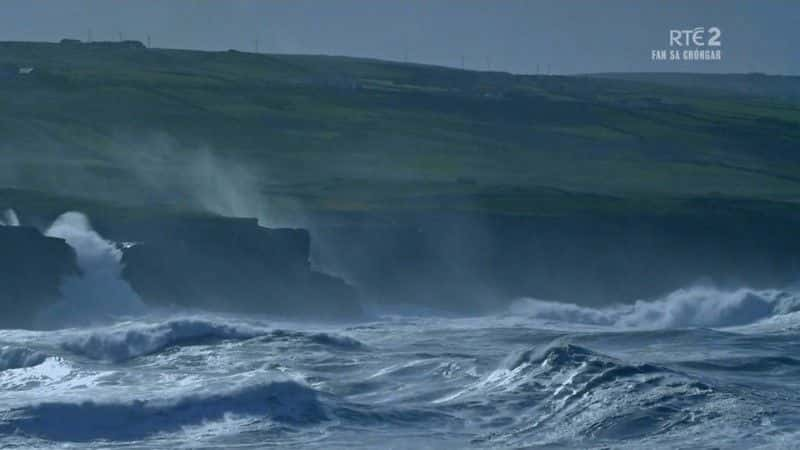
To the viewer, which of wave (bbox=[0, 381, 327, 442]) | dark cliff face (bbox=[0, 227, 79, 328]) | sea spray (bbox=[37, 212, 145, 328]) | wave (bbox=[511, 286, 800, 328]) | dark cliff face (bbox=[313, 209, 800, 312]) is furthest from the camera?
dark cliff face (bbox=[313, 209, 800, 312])

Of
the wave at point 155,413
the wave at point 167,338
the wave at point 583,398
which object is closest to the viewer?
the wave at point 583,398

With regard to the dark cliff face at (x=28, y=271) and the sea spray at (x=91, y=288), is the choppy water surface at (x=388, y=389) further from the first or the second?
the sea spray at (x=91, y=288)

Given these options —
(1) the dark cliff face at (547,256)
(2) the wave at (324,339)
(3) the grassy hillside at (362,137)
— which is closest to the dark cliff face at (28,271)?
(2) the wave at (324,339)

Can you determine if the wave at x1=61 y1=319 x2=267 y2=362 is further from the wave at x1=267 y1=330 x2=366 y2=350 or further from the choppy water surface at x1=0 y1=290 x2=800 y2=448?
the wave at x1=267 y1=330 x2=366 y2=350

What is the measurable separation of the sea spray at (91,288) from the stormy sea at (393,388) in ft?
7.61

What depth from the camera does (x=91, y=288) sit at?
2208 inches

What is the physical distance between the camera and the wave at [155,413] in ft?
107

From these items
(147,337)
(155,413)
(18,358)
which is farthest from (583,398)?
(18,358)

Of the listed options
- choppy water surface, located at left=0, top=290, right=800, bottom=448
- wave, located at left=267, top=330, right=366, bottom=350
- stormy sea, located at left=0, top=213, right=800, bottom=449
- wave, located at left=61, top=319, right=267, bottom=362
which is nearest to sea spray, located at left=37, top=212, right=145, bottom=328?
stormy sea, located at left=0, top=213, right=800, bottom=449

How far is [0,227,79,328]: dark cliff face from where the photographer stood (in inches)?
2037

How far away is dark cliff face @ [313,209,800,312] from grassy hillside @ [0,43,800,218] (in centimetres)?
289

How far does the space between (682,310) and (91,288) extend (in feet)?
65.5

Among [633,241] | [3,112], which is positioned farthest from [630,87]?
[633,241]

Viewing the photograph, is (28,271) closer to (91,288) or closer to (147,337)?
(91,288)
